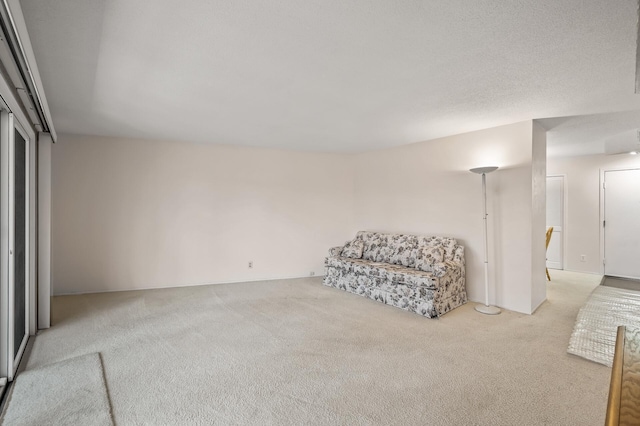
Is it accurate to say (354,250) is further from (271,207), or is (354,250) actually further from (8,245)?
(8,245)

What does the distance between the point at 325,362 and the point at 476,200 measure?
120 inches

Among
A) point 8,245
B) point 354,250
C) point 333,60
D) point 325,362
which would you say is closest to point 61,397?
point 8,245

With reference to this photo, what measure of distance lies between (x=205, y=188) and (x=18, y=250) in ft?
9.16

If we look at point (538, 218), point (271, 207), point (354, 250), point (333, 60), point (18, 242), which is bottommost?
point (354, 250)

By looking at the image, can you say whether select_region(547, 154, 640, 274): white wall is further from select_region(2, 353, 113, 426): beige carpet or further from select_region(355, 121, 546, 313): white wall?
select_region(2, 353, 113, 426): beige carpet

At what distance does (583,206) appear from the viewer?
6.07 metres

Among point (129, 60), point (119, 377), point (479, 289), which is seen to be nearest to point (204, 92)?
point (129, 60)

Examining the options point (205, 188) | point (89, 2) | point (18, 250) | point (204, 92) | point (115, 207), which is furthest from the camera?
point (205, 188)

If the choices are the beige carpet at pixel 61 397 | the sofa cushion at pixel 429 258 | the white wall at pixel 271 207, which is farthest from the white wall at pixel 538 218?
the beige carpet at pixel 61 397

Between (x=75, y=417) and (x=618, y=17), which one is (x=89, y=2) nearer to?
(x=75, y=417)

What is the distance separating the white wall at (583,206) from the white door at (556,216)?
0.10 m

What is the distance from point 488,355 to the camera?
9.09 feet

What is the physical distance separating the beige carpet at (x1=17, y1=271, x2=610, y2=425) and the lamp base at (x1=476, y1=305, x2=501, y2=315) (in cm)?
10

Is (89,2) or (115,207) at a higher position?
(89,2)
